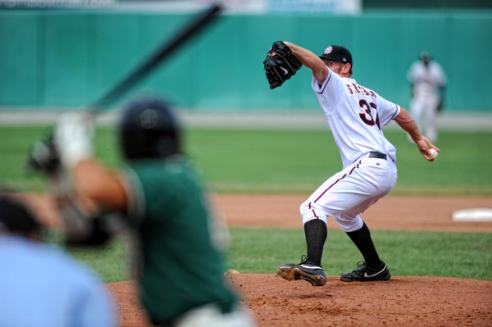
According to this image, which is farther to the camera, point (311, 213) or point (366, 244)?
point (366, 244)

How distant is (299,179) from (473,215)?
4879mm

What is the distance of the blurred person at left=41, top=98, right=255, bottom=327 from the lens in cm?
271

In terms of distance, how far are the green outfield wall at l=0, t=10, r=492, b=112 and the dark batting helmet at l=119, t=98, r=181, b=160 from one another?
23898 millimetres

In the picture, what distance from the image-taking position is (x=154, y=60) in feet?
11.0

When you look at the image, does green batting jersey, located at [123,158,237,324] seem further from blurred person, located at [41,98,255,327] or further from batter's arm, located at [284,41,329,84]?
batter's arm, located at [284,41,329,84]

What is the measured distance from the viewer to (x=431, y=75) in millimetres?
21078

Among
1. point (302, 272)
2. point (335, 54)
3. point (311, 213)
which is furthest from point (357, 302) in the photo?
point (335, 54)

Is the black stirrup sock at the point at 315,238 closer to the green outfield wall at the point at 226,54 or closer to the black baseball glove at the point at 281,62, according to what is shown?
the black baseball glove at the point at 281,62

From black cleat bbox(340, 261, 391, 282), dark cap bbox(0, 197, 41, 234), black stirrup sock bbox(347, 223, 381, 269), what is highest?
dark cap bbox(0, 197, 41, 234)

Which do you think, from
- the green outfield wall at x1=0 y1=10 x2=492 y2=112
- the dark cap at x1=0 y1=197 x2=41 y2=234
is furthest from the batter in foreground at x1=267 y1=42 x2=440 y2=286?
the green outfield wall at x1=0 y1=10 x2=492 y2=112

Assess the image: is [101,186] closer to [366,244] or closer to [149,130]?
[149,130]

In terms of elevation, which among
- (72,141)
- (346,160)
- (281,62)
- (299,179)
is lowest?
(299,179)

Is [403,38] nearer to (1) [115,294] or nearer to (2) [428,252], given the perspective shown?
(2) [428,252]

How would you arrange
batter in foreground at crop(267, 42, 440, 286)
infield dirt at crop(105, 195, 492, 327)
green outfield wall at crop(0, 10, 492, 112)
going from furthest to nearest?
green outfield wall at crop(0, 10, 492, 112), batter in foreground at crop(267, 42, 440, 286), infield dirt at crop(105, 195, 492, 327)
